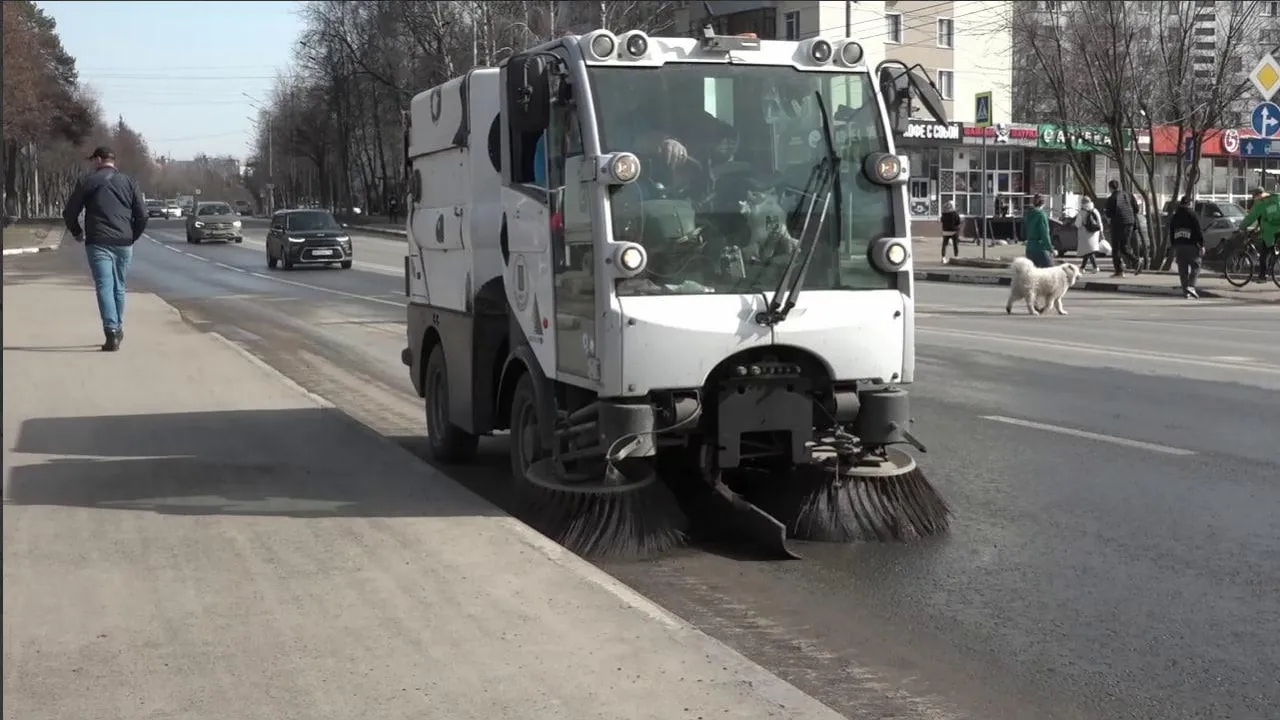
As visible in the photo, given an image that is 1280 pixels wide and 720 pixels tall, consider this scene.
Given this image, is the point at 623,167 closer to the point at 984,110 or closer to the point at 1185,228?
the point at 1185,228

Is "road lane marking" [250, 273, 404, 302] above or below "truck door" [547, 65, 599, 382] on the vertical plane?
below

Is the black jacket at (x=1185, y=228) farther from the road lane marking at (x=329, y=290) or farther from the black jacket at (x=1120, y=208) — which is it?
the road lane marking at (x=329, y=290)

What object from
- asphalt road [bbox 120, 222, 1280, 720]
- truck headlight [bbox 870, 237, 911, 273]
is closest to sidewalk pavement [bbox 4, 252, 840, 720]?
asphalt road [bbox 120, 222, 1280, 720]

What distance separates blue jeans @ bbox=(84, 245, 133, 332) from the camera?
14.2 metres

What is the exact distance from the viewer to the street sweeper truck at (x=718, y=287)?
6.57 meters

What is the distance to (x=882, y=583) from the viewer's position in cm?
632

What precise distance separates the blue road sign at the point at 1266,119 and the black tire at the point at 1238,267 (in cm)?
276

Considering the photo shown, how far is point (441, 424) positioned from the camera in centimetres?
945

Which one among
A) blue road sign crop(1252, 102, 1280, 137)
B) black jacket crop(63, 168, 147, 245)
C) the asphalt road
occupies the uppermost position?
blue road sign crop(1252, 102, 1280, 137)

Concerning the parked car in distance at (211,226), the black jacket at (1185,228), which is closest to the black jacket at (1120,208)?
the black jacket at (1185,228)

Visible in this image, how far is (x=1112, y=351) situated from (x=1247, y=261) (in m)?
13.3

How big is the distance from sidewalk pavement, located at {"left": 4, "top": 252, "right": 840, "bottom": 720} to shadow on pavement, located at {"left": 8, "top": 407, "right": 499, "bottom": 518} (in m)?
0.03

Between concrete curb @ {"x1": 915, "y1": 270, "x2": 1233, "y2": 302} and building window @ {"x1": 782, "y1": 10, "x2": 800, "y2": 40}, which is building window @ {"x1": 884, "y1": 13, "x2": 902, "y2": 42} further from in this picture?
concrete curb @ {"x1": 915, "y1": 270, "x2": 1233, "y2": 302}

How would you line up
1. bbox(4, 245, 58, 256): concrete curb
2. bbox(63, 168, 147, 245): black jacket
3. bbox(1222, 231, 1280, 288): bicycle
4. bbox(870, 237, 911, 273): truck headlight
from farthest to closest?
bbox(4, 245, 58, 256): concrete curb, bbox(1222, 231, 1280, 288): bicycle, bbox(63, 168, 147, 245): black jacket, bbox(870, 237, 911, 273): truck headlight
